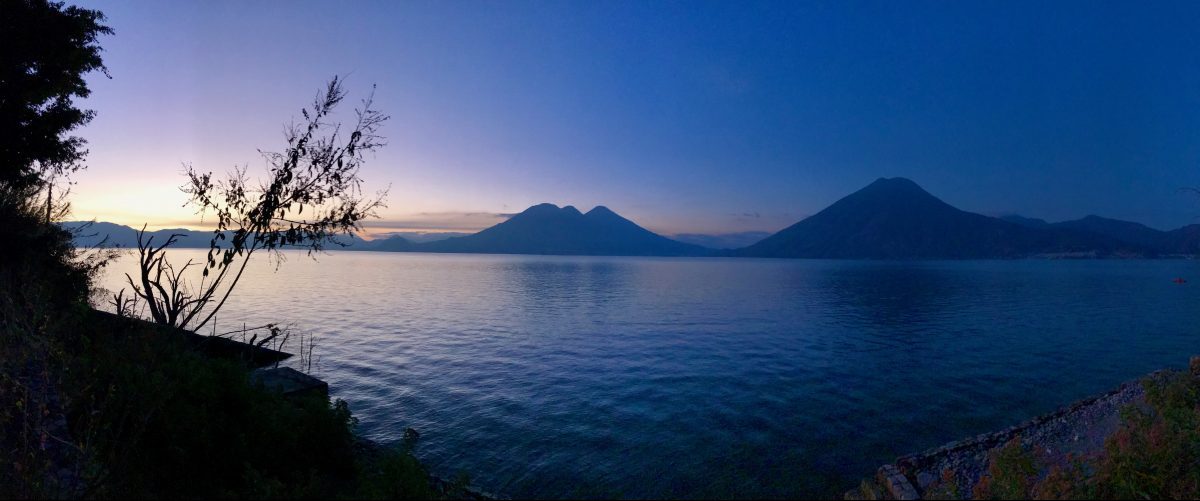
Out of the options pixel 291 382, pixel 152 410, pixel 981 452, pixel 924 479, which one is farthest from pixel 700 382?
pixel 152 410

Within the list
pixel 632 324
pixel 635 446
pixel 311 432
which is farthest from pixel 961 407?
pixel 632 324

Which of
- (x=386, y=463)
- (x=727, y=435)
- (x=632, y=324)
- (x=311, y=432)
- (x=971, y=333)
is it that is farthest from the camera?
(x=632, y=324)

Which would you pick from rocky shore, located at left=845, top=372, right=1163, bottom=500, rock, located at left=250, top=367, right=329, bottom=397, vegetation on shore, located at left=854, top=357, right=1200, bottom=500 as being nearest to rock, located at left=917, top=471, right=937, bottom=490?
rocky shore, located at left=845, top=372, right=1163, bottom=500

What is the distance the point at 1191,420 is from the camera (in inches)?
576

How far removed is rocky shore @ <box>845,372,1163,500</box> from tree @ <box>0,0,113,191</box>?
34536mm

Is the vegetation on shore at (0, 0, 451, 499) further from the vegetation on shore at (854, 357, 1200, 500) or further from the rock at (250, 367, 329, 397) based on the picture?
the vegetation on shore at (854, 357, 1200, 500)

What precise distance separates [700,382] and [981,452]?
13590 mm

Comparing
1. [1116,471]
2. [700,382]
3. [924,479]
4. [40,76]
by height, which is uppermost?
[40,76]

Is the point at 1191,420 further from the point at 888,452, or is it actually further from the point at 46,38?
the point at 46,38

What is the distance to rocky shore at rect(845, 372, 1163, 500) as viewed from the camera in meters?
13.3

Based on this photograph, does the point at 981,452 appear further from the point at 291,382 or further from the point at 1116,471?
the point at 291,382

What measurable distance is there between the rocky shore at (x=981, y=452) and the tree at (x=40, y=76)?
113ft

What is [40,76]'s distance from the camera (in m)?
21.6

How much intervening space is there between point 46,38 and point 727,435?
108 ft
